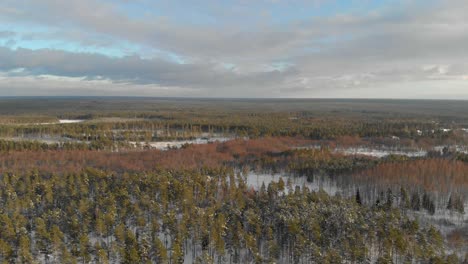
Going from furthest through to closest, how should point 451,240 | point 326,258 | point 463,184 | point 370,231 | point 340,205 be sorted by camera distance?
point 463,184 → point 340,205 → point 451,240 → point 370,231 → point 326,258

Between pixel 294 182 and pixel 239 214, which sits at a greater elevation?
pixel 239 214

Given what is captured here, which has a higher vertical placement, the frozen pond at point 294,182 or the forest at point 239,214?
the forest at point 239,214

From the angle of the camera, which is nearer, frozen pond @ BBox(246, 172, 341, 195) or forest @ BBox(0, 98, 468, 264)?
forest @ BBox(0, 98, 468, 264)

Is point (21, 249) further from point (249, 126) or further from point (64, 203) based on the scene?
point (249, 126)

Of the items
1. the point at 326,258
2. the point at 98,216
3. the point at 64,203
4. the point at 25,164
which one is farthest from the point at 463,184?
the point at 25,164

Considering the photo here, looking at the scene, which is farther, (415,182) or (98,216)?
(415,182)

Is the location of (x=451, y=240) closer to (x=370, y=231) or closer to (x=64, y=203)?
(x=370, y=231)

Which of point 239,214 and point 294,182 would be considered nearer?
point 239,214

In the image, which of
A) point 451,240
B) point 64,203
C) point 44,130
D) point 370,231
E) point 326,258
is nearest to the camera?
point 326,258

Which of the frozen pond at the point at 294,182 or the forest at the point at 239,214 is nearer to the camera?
the forest at the point at 239,214

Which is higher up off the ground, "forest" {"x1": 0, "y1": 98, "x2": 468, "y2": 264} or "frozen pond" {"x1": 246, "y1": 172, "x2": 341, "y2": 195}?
"forest" {"x1": 0, "y1": 98, "x2": 468, "y2": 264}
